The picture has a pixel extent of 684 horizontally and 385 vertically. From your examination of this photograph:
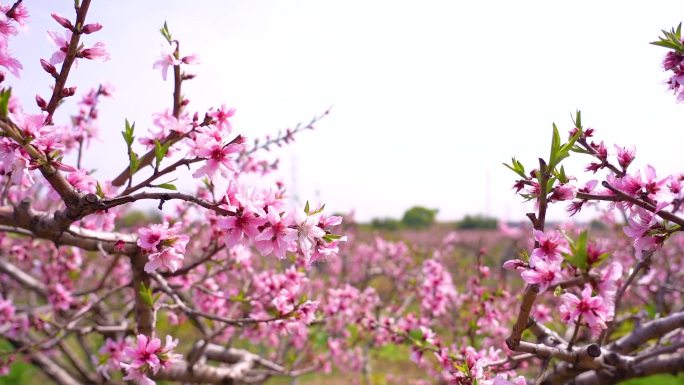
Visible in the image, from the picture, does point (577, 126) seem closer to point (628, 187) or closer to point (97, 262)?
point (628, 187)

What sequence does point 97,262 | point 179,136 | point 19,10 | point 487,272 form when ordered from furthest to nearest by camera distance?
point 97,262 < point 487,272 < point 179,136 < point 19,10

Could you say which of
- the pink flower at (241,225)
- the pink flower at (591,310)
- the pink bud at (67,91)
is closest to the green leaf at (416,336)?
the pink flower at (591,310)

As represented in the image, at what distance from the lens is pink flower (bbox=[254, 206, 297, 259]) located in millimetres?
1688

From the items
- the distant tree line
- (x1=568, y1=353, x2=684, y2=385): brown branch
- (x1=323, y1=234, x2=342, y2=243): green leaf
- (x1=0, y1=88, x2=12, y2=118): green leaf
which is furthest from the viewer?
the distant tree line

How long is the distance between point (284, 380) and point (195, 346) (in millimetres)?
6606

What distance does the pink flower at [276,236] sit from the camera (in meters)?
1.69

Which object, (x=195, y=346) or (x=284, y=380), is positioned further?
(x=284, y=380)

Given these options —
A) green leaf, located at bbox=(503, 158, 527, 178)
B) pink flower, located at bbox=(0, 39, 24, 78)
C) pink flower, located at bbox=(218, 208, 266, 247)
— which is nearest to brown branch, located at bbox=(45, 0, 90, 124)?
pink flower, located at bbox=(0, 39, 24, 78)

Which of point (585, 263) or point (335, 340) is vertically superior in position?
point (585, 263)

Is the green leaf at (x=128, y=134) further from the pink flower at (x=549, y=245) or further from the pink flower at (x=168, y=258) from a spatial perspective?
the pink flower at (x=549, y=245)

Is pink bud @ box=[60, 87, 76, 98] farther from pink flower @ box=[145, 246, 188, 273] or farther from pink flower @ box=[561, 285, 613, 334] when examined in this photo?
pink flower @ box=[561, 285, 613, 334]

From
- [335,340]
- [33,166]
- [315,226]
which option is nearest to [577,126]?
[315,226]

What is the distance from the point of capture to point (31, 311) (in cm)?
456

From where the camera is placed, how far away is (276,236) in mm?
1748
